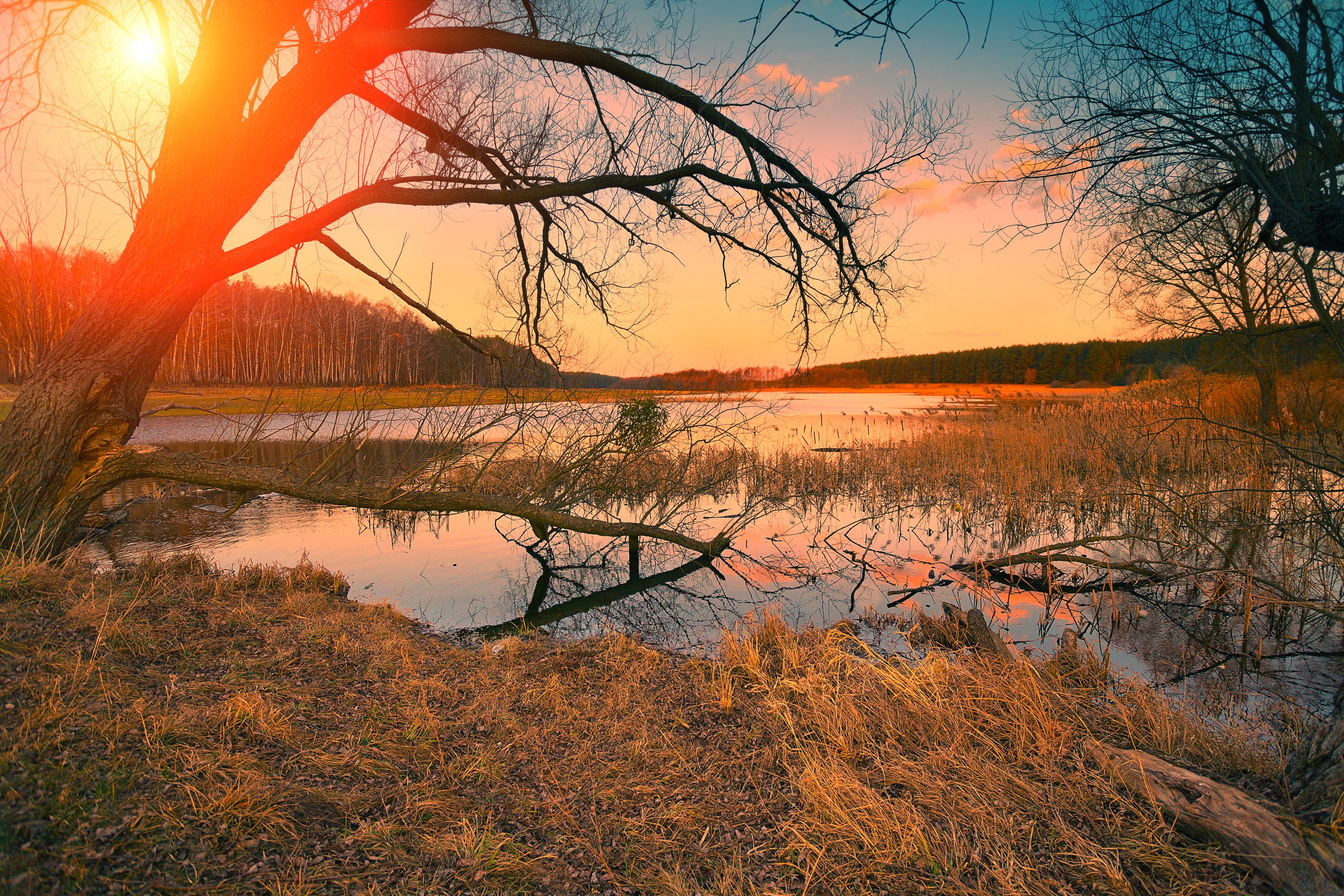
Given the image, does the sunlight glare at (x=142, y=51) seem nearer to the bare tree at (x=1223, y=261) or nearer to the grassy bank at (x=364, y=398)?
the grassy bank at (x=364, y=398)

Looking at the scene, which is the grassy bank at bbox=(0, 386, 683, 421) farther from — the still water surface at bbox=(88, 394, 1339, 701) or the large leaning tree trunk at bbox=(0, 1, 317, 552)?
the large leaning tree trunk at bbox=(0, 1, 317, 552)

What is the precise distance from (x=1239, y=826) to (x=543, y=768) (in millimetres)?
2958

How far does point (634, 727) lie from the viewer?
352 centimetres

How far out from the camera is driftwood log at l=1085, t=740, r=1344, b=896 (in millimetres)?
2164

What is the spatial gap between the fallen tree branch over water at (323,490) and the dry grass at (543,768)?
112 centimetres

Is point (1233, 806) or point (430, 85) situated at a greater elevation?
point (430, 85)

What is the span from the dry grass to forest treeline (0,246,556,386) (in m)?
2.74

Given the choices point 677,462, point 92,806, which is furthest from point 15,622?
point 677,462

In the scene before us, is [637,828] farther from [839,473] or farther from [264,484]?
[839,473]

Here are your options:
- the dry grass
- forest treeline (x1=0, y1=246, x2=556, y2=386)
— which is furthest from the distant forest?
the dry grass

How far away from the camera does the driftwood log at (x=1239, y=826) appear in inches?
85.2

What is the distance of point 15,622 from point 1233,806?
6.03 meters

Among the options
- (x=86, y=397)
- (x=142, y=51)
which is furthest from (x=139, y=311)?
(x=142, y=51)

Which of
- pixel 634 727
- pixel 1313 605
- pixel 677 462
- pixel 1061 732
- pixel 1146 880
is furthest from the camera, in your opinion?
pixel 677 462
